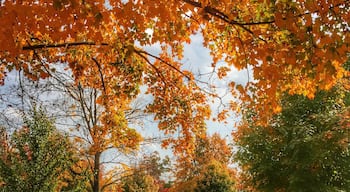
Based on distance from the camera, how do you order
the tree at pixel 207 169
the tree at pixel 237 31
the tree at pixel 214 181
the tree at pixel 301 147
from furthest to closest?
the tree at pixel 207 169 < the tree at pixel 214 181 < the tree at pixel 301 147 < the tree at pixel 237 31

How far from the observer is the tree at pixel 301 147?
47.2ft

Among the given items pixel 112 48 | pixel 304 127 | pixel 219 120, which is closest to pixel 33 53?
pixel 112 48

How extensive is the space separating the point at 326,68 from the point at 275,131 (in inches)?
514

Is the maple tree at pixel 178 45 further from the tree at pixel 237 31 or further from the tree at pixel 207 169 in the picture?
the tree at pixel 207 169

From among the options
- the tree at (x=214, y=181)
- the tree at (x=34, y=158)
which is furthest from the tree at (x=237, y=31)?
the tree at (x=214, y=181)

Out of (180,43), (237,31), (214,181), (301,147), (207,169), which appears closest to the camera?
(237,31)

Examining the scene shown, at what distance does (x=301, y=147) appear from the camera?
15266mm

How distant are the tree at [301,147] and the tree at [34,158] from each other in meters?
8.01

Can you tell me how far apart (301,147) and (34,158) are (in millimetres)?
10121

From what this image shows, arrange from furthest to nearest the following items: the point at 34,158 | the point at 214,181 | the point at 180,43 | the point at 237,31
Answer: the point at 214,181 < the point at 34,158 < the point at 180,43 < the point at 237,31

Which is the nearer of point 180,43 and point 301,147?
point 180,43

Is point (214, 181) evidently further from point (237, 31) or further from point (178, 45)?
point (237, 31)

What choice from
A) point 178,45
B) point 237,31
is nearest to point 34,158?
point 178,45

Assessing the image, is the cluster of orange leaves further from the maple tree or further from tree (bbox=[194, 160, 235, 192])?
tree (bbox=[194, 160, 235, 192])
